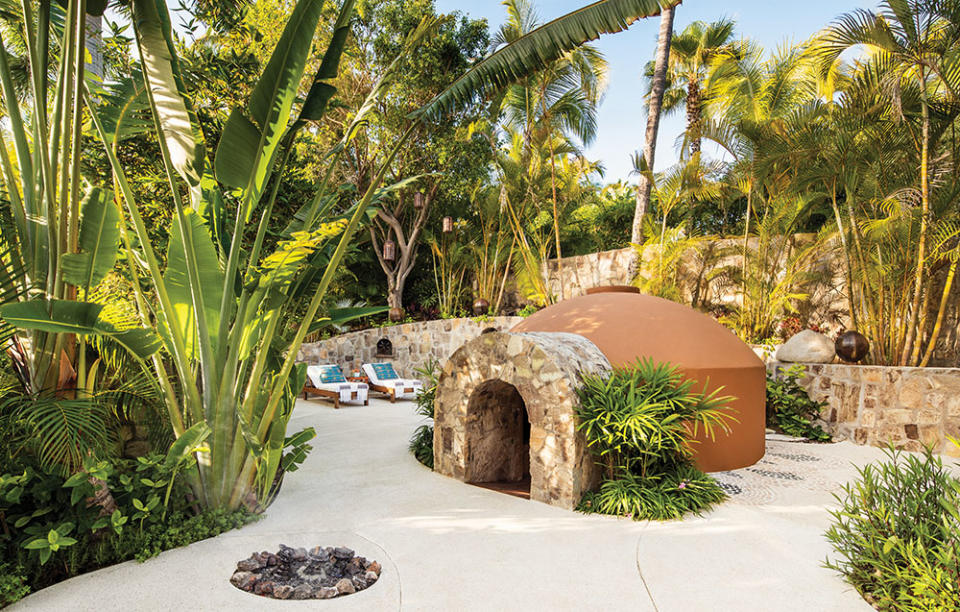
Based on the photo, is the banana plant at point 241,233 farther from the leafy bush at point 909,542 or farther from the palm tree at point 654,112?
the palm tree at point 654,112

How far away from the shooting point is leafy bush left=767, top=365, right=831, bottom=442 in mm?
7652

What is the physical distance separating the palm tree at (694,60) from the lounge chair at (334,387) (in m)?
11.9

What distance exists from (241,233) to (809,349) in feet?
28.1

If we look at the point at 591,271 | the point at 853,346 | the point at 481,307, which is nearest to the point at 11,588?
the point at 853,346

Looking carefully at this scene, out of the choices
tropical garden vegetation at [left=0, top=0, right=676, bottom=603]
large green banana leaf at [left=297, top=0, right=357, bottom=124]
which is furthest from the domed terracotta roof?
large green banana leaf at [left=297, top=0, right=357, bottom=124]

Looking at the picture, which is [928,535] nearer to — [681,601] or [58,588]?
[681,601]

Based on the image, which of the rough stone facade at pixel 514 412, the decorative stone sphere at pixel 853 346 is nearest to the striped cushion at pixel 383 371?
the rough stone facade at pixel 514 412

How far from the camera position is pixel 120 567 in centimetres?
338

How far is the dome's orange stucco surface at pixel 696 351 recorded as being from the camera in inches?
218

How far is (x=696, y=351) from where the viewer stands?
5609mm

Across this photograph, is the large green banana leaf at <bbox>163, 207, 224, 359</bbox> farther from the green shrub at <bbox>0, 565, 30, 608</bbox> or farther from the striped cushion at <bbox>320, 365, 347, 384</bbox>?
the striped cushion at <bbox>320, 365, 347, 384</bbox>

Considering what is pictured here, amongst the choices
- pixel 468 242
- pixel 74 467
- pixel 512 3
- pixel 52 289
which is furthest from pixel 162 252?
pixel 468 242

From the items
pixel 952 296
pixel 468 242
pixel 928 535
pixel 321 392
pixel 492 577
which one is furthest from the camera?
pixel 468 242

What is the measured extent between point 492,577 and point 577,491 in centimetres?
150
